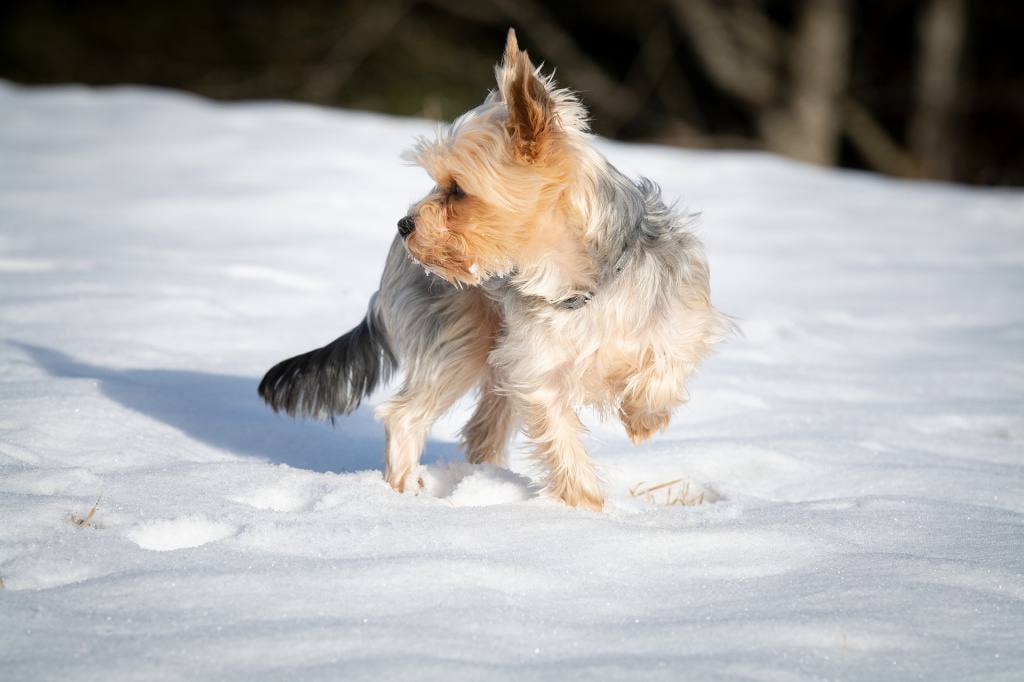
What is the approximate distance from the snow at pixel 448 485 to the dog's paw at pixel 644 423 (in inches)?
7.7

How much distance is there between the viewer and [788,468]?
4.21 meters

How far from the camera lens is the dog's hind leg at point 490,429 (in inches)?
169

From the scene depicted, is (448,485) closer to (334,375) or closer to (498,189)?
(334,375)

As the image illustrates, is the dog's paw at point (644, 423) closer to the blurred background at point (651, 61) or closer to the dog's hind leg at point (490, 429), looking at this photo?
the dog's hind leg at point (490, 429)

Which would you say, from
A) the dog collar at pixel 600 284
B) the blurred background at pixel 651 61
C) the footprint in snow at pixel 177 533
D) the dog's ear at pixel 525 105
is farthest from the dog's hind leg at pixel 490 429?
the blurred background at pixel 651 61

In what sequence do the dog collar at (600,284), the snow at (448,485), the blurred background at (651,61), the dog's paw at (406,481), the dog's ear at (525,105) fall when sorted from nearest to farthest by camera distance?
1. the snow at (448,485)
2. the dog's ear at (525,105)
3. the dog collar at (600,284)
4. the dog's paw at (406,481)
5. the blurred background at (651,61)

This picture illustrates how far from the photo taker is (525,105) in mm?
3539

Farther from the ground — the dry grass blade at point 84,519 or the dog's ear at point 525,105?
the dog's ear at point 525,105

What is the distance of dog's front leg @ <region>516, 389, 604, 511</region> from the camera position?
144 inches

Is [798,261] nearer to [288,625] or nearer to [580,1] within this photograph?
[288,625]

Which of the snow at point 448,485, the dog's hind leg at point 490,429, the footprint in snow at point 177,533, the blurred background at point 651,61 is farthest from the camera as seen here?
the blurred background at point 651,61

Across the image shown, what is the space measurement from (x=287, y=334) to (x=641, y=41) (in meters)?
14.7

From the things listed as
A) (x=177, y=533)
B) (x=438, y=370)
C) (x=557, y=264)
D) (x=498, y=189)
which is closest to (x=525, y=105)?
(x=498, y=189)

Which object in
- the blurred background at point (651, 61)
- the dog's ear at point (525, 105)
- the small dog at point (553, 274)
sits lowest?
the blurred background at point (651, 61)
